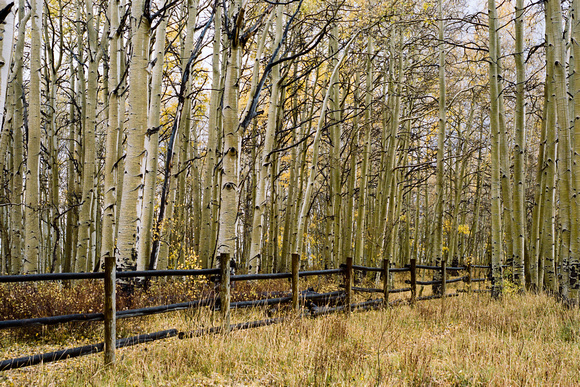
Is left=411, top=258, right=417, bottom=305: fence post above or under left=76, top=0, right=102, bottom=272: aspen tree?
under

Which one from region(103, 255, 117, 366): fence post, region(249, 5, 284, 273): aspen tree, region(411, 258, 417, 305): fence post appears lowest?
region(411, 258, 417, 305): fence post

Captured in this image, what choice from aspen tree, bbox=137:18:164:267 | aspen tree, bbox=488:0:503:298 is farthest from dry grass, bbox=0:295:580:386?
aspen tree, bbox=488:0:503:298

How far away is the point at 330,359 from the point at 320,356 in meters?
0.11

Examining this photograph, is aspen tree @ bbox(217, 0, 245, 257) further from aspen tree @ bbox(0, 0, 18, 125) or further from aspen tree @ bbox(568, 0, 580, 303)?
aspen tree @ bbox(568, 0, 580, 303)

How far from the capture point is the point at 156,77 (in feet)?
21.7

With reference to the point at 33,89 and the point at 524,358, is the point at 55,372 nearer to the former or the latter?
the point at 524,358

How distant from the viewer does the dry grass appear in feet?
10.6

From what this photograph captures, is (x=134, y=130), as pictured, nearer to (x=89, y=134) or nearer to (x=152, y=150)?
(x=152, y=150)

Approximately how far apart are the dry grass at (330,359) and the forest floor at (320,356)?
0.03ft

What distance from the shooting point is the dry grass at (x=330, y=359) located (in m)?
3.24

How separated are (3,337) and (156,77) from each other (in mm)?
4356

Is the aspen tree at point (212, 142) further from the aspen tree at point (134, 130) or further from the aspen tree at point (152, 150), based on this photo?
the aspen tree at point (134, 130)

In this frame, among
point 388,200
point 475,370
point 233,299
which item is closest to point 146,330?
point 233,299

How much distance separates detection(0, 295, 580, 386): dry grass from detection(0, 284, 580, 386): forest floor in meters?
0.01
